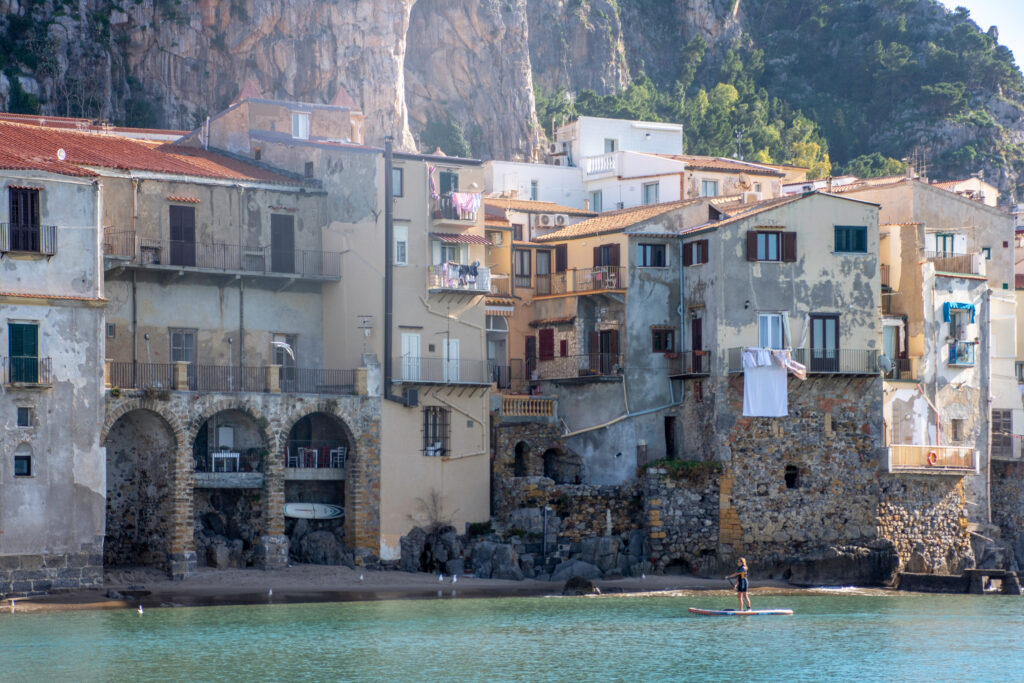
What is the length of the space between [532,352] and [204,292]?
569 inches

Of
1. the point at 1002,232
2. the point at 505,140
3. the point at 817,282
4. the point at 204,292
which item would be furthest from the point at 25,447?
the point at 505,140

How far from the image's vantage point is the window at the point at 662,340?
70812mm

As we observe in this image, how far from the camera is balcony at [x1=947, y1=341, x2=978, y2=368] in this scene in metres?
74.9

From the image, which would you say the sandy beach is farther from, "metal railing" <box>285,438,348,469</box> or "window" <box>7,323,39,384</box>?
"window" <box>7,323,39,384</box>

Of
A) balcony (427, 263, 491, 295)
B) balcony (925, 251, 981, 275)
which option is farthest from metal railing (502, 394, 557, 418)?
balcony (925, 251, 981, 275)

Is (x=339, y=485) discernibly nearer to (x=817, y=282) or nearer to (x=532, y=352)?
(x=532, y=352)

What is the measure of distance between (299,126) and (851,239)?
22.1 metres

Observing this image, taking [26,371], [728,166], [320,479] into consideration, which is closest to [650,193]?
[728,166]

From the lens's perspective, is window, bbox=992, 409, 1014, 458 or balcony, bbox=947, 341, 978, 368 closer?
balcony, bbox=947, 341, 978, 368

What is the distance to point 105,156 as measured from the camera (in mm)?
63812

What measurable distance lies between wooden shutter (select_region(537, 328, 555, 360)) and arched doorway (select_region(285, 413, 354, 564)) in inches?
402

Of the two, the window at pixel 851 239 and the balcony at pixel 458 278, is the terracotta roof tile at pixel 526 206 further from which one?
the window at pixel 851 239

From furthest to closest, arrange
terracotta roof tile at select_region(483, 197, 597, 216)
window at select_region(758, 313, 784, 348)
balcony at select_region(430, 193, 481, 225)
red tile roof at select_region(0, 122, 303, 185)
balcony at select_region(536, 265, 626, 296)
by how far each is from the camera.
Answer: terracotta roof tile at select_region(483, 197, 597, 216), balcony at select_region(536, 265, 626, 296), window at select_region(758, 313, 784, 348), balcony at select_region(430, 193, 481, 225), red tile roof at select_region(0, 122, 303, 185)

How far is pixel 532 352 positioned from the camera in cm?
7369
